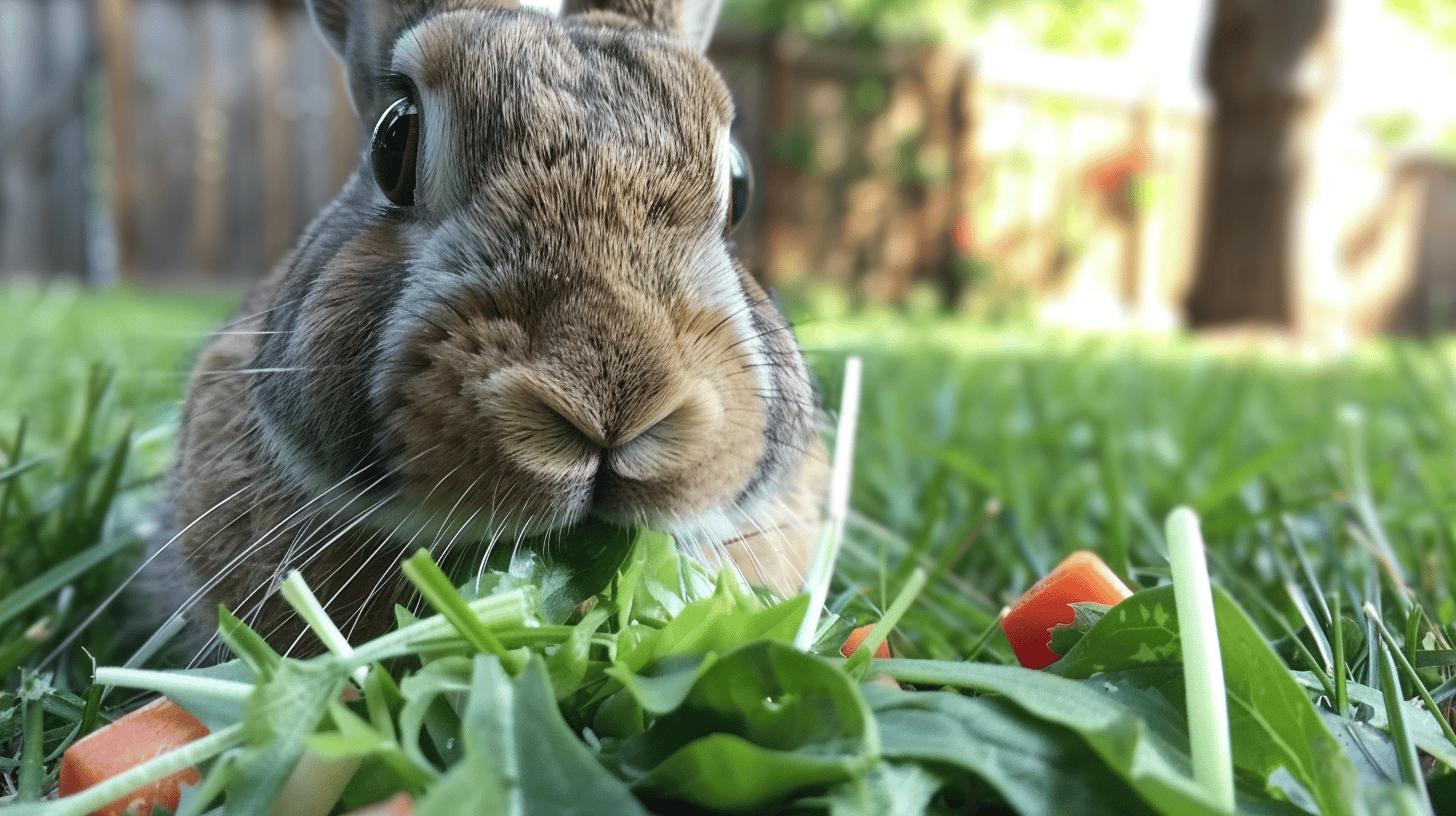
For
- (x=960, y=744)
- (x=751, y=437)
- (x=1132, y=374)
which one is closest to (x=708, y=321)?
(x=751, y=437)

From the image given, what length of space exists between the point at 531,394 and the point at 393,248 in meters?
0.36

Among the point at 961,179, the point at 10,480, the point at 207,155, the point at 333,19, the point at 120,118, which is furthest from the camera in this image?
the point at 961,179

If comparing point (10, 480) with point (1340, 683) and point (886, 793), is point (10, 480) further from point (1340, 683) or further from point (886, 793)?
point (1340, 683)

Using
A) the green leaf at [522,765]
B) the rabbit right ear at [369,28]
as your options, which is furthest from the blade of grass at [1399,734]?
the rabbit right ear at [369,28]

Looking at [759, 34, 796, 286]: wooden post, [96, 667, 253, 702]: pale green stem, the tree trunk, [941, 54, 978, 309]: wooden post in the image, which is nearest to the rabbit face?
[96, 667, 253, 702]: pale green stem

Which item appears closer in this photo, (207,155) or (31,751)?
(31,751)

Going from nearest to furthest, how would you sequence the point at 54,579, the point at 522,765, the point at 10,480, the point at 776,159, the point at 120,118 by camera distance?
1. the point at 522,765
2. the point at 54,579
3. the point at 10,480
4. the point at 120,118
5. the point at 776,159

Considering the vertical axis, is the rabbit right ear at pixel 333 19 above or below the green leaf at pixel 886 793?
above

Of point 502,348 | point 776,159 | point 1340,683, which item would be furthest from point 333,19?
point 776,159

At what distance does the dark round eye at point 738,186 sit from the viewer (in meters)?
1.33

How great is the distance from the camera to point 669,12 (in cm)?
153

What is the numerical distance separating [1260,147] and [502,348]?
9.03 m

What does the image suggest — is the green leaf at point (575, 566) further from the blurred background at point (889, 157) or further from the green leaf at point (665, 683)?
the blurred background at point (889, 157)

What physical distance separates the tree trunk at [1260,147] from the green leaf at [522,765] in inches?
354
